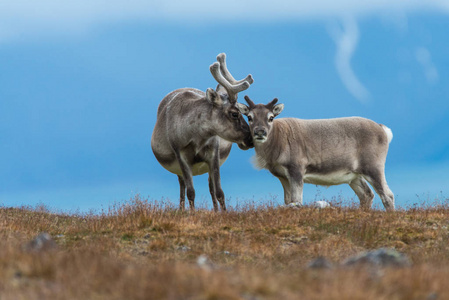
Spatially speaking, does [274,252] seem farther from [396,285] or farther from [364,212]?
[396,285]

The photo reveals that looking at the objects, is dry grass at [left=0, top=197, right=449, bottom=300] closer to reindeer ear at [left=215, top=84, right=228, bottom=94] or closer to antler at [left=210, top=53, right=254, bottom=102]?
antler at [left=210, top=53, right=254, bottom=102]

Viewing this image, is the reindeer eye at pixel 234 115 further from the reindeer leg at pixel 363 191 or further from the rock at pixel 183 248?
the reindeer leg at pixel 363 191

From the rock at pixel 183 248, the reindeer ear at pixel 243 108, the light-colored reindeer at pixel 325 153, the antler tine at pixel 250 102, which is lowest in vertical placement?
the rock at pixel 183 248

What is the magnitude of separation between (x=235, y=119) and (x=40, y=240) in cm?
792

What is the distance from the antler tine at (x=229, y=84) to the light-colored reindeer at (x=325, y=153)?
1.13 feet

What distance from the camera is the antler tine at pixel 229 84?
15766mm

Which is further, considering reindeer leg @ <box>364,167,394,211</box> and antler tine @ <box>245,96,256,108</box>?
reindeer leg @ <box>364,167,394,211</box>

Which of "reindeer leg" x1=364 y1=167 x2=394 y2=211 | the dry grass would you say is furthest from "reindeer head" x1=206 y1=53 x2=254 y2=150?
"reindeer leg" x1=364 y1=167 x2=394 y2=211

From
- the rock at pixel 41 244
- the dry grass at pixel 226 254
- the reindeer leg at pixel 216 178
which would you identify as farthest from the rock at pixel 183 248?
the reindeer leg at pixel 216 178

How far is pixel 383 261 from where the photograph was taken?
7098 millimetres

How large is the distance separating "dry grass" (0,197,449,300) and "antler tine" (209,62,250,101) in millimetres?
3212

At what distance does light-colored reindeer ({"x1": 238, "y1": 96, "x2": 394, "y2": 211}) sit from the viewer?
16.3 metres

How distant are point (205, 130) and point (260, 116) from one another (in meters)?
1.56

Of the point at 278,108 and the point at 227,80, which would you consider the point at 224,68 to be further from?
the point at 278,108
